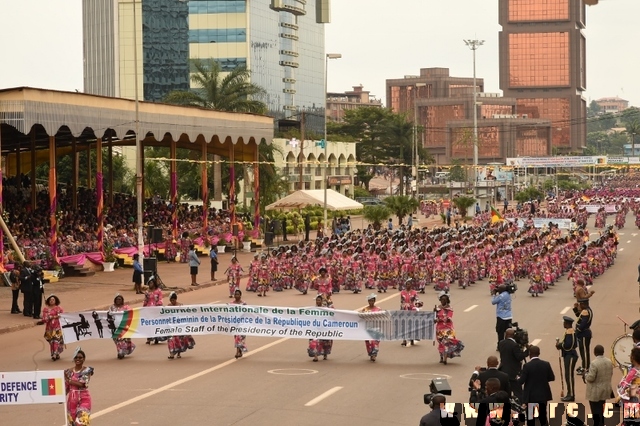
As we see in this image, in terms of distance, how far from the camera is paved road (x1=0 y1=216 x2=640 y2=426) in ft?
56.6

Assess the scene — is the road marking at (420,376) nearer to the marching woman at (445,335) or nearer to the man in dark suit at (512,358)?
the marching woman at (445,335)

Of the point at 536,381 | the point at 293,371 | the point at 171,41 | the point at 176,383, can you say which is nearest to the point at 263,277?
the point at 293,371

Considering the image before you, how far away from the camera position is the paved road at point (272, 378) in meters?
17.2

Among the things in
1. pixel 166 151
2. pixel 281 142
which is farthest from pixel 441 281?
pixel 281 142

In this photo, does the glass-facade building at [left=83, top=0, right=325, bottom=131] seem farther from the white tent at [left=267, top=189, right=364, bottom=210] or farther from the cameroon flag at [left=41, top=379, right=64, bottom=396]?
the cameroon flag at [left=41, top=379, right=64, bottom=396]

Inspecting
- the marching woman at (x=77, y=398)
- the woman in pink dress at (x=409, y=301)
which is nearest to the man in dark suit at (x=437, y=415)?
the marching woman at (x=77, y=398)

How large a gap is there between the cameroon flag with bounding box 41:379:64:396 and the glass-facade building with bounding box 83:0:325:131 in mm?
94744

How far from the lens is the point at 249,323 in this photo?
22.9 metres

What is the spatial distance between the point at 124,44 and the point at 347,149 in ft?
81.1

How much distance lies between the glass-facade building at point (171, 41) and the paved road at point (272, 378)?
8517cm

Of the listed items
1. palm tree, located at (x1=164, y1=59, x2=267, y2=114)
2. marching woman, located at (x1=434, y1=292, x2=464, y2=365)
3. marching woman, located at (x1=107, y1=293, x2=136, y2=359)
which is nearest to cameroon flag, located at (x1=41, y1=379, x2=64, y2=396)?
marching woman, located at (x1=107, y1=293, x2=136, y2=359)

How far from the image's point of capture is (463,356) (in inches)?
884

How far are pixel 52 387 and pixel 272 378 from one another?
5.97 metres

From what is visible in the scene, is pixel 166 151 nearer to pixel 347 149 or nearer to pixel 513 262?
pixel 347 149
